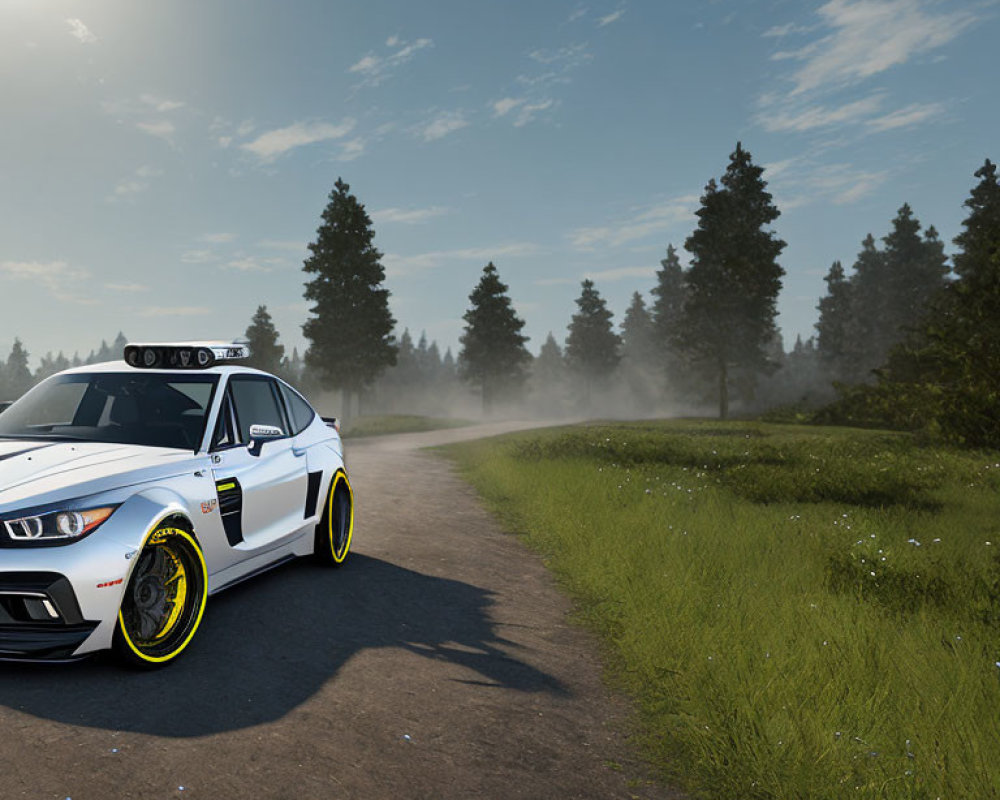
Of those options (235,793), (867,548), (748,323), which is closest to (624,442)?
(867,548)

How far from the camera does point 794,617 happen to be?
5605 mm

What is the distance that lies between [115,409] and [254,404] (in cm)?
106

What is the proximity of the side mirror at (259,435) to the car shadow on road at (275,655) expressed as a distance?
118 centimetres

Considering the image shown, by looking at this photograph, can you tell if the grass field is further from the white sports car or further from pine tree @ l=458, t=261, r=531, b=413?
pine tree @ l=458, t=261, r=531, b=413

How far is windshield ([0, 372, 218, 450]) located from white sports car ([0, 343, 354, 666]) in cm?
1

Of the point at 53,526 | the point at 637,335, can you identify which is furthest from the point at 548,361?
the point at 53,526

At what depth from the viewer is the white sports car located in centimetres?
400

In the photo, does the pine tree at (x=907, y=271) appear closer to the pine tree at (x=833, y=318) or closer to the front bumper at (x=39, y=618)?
the pine tree at (x=833, y=318)

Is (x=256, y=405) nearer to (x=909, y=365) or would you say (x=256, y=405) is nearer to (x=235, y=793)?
(x=235, y=793)

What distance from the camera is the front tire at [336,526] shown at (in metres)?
7.30

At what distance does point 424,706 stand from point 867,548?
195 inches

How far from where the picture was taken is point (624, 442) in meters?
18.8

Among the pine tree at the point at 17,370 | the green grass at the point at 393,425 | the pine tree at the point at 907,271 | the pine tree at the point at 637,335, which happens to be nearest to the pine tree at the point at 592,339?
the pine tree at the point at 637,335

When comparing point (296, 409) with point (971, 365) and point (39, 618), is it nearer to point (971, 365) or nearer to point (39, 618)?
point (39, 618)
